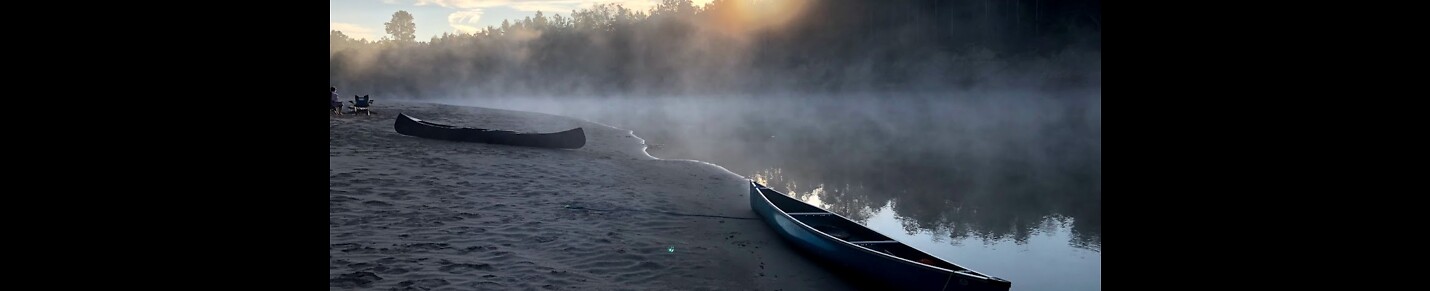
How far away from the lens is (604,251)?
1159 centimetres

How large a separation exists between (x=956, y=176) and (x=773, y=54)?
2943 inches

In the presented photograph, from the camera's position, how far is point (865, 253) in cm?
1031

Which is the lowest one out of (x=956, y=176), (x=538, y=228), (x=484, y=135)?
(x=538, y=228)

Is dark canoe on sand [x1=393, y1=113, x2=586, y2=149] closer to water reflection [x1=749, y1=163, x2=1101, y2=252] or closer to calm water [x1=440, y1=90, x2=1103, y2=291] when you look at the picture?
calm water [x1=440, y1=90, x2=1103, y2=291]

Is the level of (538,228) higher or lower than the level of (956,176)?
lower

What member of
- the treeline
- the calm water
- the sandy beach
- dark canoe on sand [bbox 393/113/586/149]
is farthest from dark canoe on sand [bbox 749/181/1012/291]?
the treeline

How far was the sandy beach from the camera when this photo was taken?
9.93 meters

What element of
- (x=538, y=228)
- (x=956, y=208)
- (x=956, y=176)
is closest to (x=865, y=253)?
(x=538, y=228)

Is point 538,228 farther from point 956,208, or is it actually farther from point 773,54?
point 773,54

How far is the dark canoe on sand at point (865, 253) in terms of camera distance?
886 centimetres

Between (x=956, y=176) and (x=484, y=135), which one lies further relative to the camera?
(x=956, y=176)
